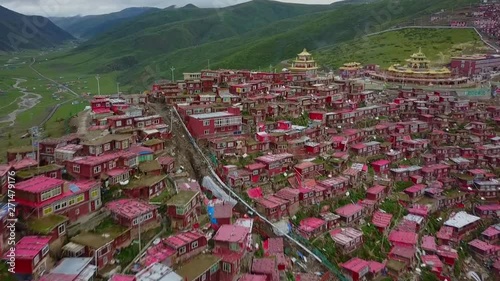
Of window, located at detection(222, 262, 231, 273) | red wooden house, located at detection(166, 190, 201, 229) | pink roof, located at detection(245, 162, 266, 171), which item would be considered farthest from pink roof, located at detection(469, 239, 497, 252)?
red wooden house, located at detection(166, 190, 201, 229)

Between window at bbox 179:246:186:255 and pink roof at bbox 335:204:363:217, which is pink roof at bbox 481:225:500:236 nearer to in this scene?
pink roof at bbox 335:204:363:217

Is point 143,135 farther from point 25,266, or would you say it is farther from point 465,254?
point 465,254

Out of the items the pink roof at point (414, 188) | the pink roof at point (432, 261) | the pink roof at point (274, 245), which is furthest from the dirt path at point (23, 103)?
the pink roof at point (432, 261)

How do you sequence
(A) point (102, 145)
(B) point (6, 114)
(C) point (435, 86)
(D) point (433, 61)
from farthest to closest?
(D) point (433, 61), (B) point (6, 114), (C) point (435, 86), (A) point (102, 145)

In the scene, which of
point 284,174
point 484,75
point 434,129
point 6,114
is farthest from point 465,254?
point 6,114

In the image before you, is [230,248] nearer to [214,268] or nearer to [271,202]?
[214,268]

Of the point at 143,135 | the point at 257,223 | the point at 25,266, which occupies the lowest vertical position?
the point at 257,223

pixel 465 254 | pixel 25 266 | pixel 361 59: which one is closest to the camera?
pixel 25 266

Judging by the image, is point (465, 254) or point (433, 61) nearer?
point (465, 254)
